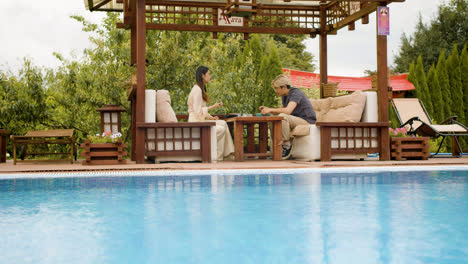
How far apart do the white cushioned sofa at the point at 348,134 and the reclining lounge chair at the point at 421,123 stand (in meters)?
0.92

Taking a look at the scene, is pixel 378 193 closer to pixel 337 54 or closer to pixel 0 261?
pixel 0 261

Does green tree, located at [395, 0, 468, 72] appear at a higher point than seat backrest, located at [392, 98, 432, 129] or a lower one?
higher

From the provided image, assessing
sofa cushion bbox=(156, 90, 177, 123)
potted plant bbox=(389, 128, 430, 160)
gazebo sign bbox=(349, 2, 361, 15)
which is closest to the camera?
sofa cushion bbox=(156, 90, 177, 123)


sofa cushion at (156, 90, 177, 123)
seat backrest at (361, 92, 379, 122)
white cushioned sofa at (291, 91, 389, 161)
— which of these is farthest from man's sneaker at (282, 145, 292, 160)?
sofa cushion at (156, 90, 177, 123)

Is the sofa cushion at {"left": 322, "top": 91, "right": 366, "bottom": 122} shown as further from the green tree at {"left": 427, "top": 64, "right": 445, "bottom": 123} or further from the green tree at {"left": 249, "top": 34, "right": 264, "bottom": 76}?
the green tree at {"left": 249, "top": 34, "right": 264, "bottom": 76}

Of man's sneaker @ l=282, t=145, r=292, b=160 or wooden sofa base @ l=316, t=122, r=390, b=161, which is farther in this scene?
man's sneaker @ l=282, t=145, r=292, b=160

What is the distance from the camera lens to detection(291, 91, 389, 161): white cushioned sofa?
304 inches

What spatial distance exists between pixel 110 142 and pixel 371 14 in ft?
14.6

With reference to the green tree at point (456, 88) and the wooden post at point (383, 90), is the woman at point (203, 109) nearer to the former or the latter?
the wooden post at point (383, 90)

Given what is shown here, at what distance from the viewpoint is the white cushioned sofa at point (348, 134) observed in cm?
773

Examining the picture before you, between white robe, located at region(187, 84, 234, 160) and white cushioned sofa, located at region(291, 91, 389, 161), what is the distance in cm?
104

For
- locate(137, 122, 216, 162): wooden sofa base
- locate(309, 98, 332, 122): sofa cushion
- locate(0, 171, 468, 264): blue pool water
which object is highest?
locate(309, 98, 332, 122): sofa cushion

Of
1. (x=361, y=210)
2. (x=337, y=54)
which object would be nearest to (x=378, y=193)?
(x=361, y=210)

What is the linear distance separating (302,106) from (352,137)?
92 centimetres
